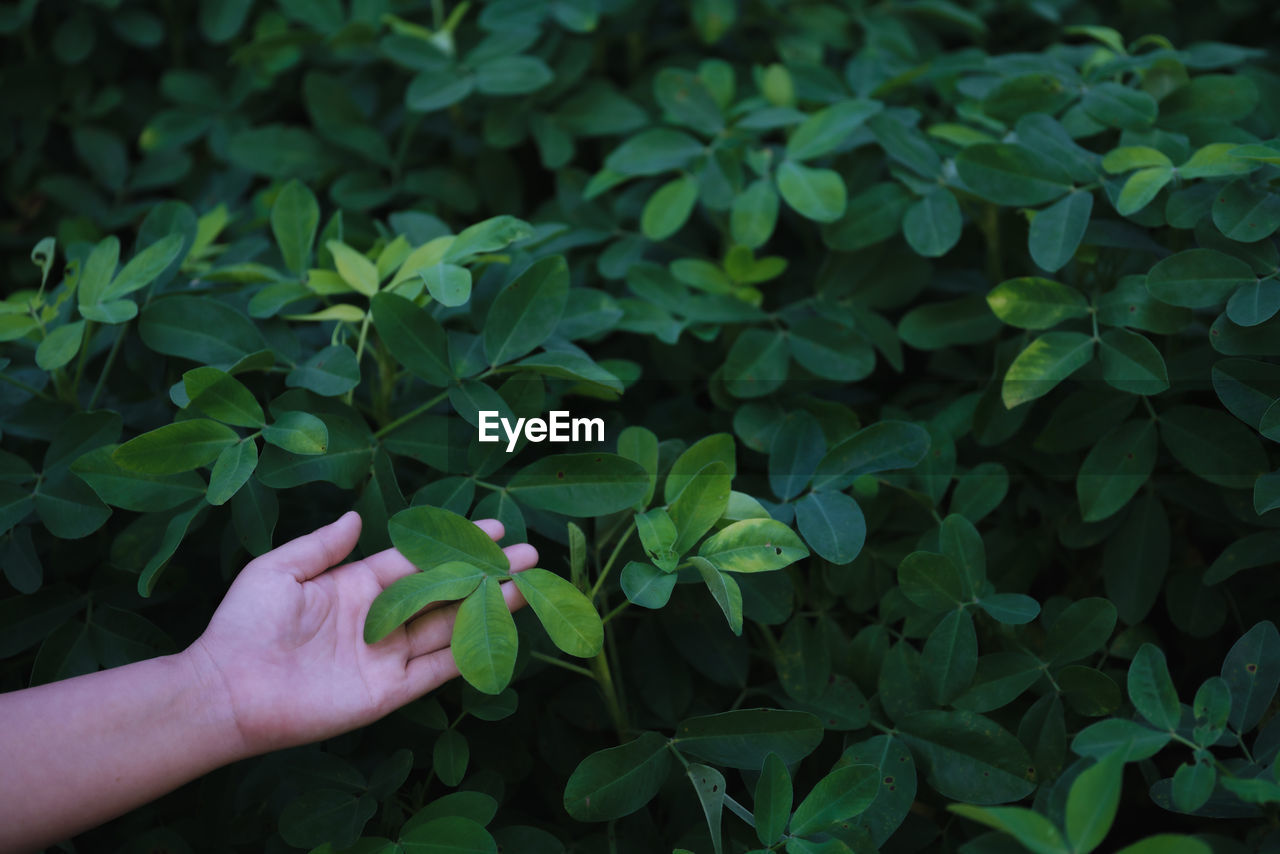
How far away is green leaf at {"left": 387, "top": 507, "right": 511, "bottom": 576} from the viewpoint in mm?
1015

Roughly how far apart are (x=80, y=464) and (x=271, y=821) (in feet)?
1.61

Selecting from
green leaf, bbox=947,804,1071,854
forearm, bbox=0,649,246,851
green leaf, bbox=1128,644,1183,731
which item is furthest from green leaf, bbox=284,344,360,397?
green leaf, bbox=1128,644,1183,731

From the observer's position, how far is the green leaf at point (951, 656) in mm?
1115

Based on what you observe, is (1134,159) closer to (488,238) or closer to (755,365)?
(755,365)

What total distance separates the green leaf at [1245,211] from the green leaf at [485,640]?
0.97 metres

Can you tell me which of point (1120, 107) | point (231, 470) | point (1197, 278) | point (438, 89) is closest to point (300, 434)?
point (231, 470)

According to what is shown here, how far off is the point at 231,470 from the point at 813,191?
0.92 m

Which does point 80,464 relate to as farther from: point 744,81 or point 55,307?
point 744,81

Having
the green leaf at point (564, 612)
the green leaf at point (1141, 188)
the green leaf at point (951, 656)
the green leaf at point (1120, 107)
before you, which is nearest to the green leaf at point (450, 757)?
the green leaf at point (564, 612)

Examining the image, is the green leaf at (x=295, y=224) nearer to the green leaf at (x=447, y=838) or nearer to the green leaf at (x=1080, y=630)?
the green leaf at (x=447, y=838)

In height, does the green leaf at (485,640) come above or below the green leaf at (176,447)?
below

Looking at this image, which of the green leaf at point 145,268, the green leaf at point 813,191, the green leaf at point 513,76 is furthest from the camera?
the green leaf at point 513,76

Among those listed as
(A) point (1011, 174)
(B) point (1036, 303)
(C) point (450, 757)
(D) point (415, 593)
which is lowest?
(C) point (450, 757)

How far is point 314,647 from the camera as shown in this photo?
1.02 metres
